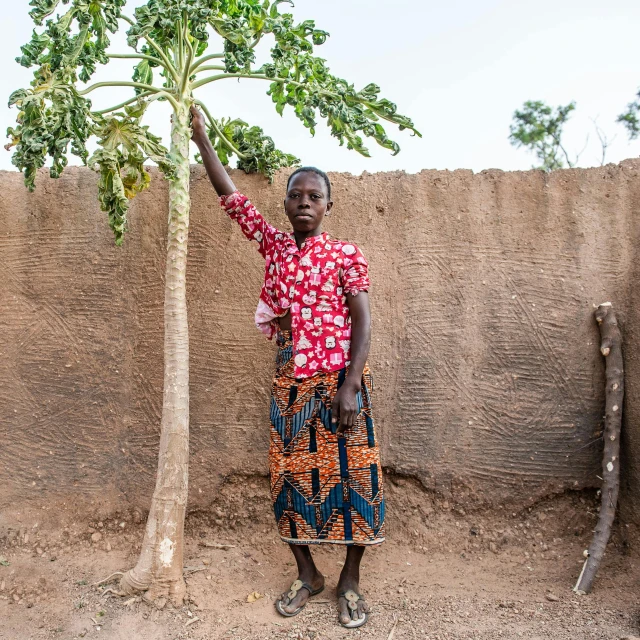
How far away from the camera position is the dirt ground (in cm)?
262

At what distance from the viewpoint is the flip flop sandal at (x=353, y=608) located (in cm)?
263

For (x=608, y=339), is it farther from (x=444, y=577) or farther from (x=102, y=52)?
(x=102, y=52)

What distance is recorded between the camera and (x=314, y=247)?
8.87 ft

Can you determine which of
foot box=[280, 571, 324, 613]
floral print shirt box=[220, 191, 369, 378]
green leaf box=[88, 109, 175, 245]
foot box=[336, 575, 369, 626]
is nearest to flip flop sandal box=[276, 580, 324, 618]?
foot box=[280, 571, 324, 613]

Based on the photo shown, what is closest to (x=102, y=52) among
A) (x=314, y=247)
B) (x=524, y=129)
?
(x=314, y=247)

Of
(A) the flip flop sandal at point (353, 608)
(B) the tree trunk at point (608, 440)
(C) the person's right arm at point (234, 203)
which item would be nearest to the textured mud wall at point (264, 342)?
(B) the tree trunk at point (608, 440)

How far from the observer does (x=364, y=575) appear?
120 inches

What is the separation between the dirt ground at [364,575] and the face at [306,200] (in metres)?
1.33

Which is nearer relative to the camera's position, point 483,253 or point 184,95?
point 184,95

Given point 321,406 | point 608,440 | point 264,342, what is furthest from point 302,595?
point 608,440

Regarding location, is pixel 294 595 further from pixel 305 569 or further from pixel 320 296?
pixel 320 296

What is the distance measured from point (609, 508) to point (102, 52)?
2836 millimetres

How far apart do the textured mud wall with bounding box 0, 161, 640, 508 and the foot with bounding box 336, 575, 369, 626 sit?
696mm

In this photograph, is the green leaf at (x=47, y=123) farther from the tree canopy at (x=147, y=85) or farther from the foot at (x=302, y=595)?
the foot at (x=302, y=595)
